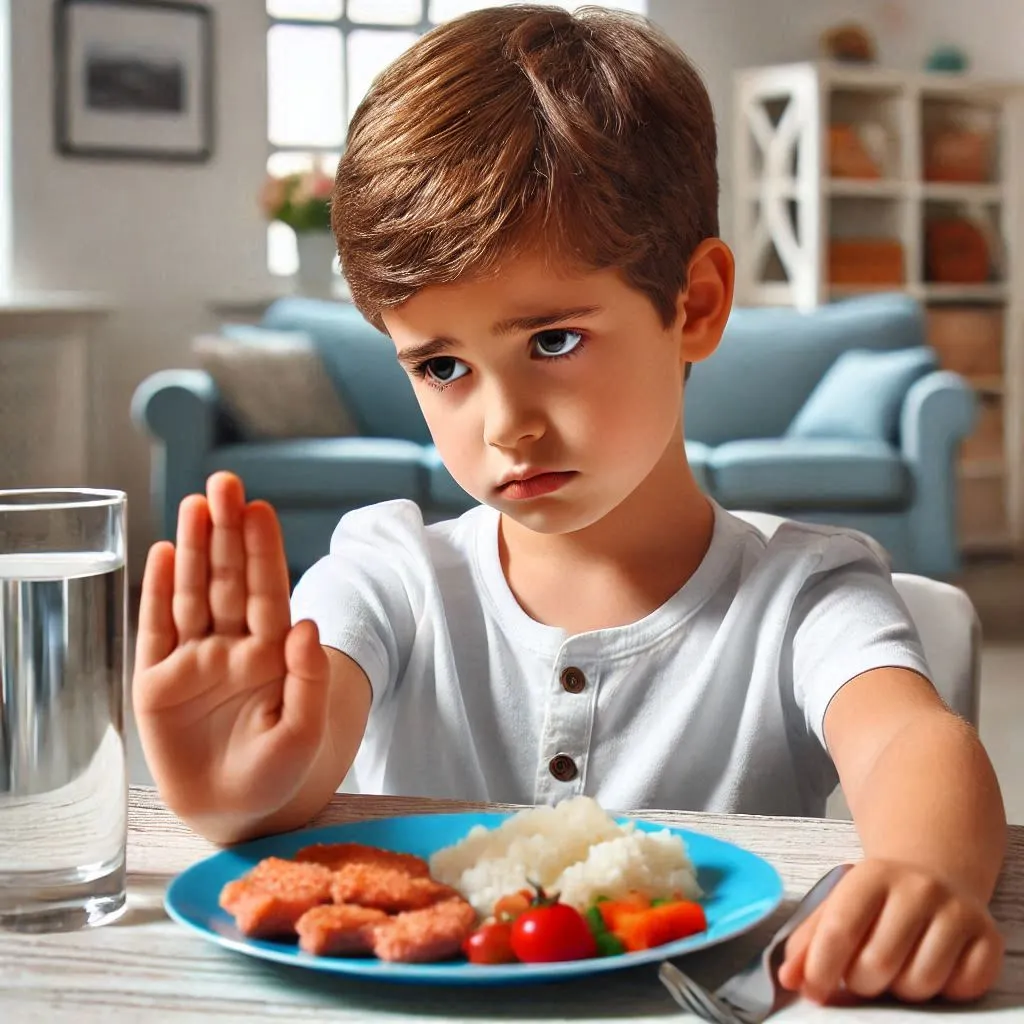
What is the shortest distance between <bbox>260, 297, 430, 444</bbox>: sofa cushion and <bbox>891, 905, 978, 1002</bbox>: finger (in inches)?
184

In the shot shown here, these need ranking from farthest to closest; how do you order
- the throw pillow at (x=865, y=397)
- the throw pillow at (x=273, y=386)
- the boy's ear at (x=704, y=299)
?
the throw pillow at (x=273, y=386)
the throw pillow at (x=865, y=397)
the boy's ear at (x=704, y=299)

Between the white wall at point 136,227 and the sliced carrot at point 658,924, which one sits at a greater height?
the white wall at point 136,227

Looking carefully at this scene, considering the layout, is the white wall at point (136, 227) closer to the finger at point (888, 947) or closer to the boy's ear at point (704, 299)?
the boy's ear at point (704, 299)

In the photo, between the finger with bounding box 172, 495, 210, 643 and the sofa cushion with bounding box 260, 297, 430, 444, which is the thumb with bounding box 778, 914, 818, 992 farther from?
the sofa cushion with bounding box 260, 297, 430, 444

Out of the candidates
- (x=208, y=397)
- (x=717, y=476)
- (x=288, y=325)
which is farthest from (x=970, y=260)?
(x=208, y=397)

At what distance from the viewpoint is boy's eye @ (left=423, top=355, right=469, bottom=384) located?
0.91 meters

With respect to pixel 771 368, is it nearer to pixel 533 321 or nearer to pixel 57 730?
pixel 533 321

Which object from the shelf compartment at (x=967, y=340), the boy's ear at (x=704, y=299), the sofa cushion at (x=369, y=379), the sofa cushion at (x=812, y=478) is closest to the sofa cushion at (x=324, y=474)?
the sofa cushion at (x=369, y=379)

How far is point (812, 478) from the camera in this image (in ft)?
15.2

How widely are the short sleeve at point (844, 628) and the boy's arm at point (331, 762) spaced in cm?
29

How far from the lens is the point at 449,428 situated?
92cm

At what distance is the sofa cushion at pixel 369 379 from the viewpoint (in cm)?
524

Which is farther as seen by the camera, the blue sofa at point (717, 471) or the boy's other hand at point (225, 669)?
the blue sofa at point (717, 471)

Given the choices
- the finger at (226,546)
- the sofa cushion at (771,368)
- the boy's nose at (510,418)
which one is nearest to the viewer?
the finger at (226,546)
